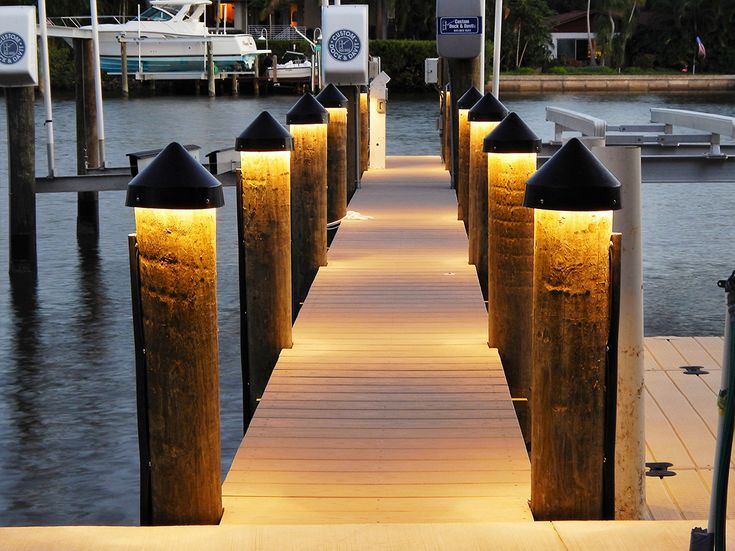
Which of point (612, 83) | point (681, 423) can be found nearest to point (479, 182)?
point (681, 423)

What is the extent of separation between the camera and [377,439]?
6.50 meters

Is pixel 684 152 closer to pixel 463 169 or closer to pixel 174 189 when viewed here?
pixel 463 169

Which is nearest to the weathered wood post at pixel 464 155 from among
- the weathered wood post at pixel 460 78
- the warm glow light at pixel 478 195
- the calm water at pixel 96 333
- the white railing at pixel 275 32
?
the weathered wood post at pixel 460 78

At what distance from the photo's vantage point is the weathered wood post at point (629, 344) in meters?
5.30

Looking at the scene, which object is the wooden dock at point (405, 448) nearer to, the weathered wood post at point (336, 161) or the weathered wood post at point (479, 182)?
Answer: the weathered wood post at point (479, 182)

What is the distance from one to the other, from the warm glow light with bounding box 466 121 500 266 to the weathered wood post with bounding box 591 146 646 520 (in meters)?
5.44

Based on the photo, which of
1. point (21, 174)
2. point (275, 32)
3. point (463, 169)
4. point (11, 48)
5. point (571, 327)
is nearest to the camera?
point (571, 327)

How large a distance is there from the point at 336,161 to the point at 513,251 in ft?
23.5

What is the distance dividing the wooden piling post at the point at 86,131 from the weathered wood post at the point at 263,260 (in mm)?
13175

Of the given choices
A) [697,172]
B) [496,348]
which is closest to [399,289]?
[496,348]

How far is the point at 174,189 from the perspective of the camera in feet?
16.0

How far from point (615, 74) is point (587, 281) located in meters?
69.9

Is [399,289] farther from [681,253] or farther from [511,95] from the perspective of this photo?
[511,95]

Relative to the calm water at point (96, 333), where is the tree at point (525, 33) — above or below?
above
